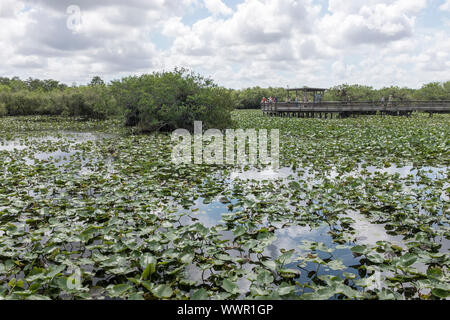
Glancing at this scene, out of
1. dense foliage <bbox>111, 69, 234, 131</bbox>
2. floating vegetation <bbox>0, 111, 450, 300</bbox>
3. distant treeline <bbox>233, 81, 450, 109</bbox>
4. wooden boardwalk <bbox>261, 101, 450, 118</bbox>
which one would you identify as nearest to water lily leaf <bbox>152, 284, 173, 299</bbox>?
floating vegetation <bbox>0, 111, 450, 300</bbox>

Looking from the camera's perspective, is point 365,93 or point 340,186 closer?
point 340,186

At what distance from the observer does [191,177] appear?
21.8 ft

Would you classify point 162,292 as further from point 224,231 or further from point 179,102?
point 179,102

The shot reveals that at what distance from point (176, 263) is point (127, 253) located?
55cm

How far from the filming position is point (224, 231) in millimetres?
4043

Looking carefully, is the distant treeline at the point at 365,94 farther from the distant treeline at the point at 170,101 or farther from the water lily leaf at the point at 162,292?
the water lily leaf at the point at 162,292

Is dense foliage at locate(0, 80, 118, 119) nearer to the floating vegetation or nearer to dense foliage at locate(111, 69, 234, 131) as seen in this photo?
dense foliage at locate(111, 69, 234, 131)

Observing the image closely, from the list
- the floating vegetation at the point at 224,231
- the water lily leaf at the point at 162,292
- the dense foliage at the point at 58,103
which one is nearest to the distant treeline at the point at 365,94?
the dense foliage at the point at 58,103

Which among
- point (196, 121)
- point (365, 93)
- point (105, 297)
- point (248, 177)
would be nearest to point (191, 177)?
point (248, 177)

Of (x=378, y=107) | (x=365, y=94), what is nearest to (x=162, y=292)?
(x=378, y=107)

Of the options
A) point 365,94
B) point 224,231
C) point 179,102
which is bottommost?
point 224,231

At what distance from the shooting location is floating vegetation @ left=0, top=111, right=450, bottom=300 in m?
2.60

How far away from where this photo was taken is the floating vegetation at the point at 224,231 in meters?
2.60

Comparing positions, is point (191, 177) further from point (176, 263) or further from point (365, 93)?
point (365, 93)
